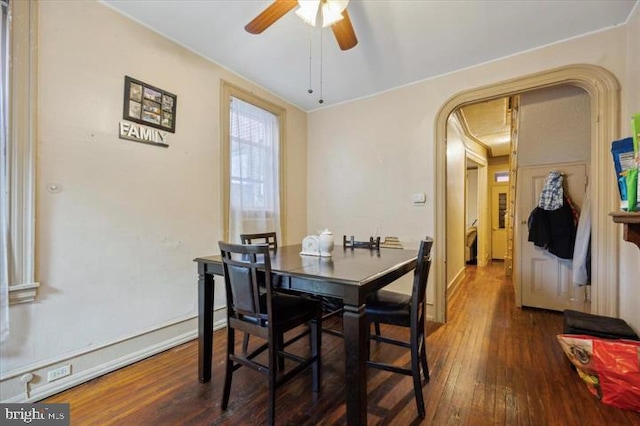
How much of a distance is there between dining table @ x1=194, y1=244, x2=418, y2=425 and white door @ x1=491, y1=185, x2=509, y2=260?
5924 millimetres

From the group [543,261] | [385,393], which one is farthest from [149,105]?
[543,261]

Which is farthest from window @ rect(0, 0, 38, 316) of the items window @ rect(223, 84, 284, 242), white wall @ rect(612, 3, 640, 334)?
white wall @ rect(612, 3, 640, 334)

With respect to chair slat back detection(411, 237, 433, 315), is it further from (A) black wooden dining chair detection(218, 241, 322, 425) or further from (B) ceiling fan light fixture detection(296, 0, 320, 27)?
(B) ceiling fan light fixture detection(296, 0, 320, 27)

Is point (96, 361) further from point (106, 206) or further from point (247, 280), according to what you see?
point (247, 280)

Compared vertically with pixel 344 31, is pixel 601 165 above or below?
Answer: below

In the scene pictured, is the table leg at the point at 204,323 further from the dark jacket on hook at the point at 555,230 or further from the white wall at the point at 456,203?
the dark jacket on hook at the point at 555,230

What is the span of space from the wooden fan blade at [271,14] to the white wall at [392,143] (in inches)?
78.6

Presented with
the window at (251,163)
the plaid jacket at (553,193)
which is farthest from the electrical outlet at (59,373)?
the plaid jacket at (553,193)

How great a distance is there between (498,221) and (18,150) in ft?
26.0

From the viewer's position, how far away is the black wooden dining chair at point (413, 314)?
1.64 m

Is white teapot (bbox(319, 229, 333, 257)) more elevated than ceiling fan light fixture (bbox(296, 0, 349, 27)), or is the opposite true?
ceiling fan light fixture (bbox(296, 0, 349, 27))

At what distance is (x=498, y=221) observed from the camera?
6.77m

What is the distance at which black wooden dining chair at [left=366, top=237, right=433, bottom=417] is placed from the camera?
5.40 feet

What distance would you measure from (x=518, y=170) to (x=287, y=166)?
9.86ft
